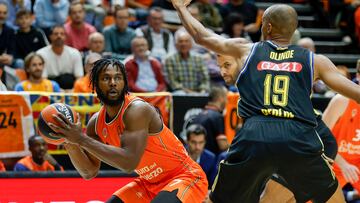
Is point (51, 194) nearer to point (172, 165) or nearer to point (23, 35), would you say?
point (172, 165)

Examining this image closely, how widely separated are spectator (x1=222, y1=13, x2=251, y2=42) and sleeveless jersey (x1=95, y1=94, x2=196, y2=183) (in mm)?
6807

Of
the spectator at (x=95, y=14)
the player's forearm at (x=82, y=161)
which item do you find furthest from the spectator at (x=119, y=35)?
the player's forearm at (x=82, y=161)

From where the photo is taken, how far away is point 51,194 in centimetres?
751

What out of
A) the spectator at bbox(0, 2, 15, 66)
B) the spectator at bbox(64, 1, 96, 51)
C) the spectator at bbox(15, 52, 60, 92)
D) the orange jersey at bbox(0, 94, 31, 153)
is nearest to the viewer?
the orange jersey at bbox(0, 94, 31, 153)

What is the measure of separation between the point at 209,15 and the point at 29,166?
16.8 feet

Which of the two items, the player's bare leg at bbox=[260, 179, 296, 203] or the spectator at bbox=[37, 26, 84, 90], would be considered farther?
the spectator at bbox=[37, 26, 84, 90]

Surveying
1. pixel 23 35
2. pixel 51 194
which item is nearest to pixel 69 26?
pixel 23 35

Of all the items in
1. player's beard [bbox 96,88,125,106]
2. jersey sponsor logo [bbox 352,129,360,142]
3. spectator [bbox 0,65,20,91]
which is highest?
player's beard [bbox 96,88,125,106]

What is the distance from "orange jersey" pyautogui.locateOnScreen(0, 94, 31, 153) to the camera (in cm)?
907

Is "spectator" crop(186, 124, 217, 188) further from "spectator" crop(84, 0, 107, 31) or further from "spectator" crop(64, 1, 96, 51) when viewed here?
"spectator" crop(84, 0, 107, 31)

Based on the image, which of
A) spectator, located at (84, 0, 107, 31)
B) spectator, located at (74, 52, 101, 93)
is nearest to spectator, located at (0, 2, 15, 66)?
spectator, located at (74, 52, 101, 93)

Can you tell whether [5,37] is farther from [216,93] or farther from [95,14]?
[216,93]

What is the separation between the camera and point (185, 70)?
11.3m

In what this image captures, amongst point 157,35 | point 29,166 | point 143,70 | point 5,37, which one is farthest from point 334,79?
point 157,35
